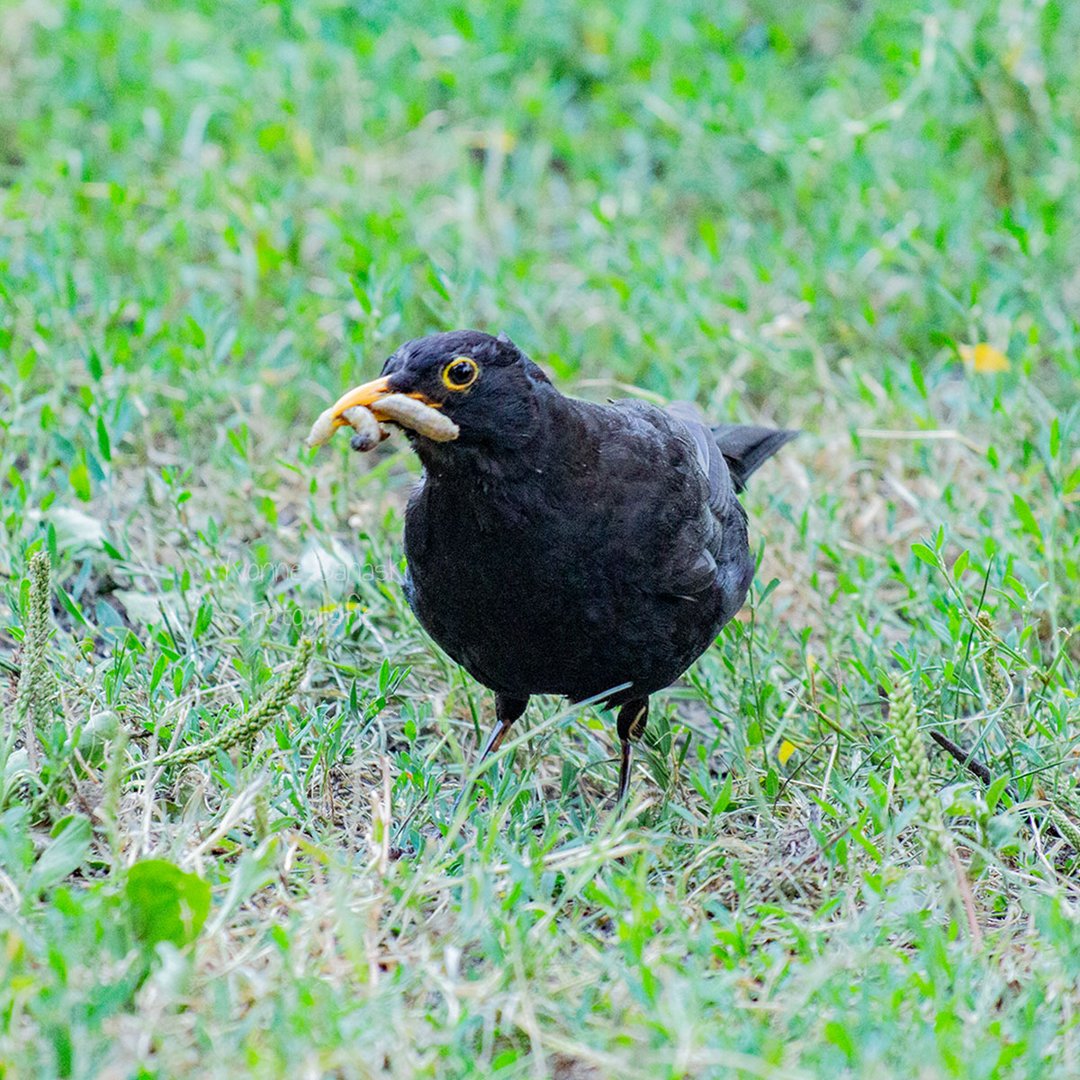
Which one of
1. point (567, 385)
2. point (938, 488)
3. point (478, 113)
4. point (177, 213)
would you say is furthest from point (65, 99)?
point (938, 488)

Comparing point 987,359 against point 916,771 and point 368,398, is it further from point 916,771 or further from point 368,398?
point 368,398

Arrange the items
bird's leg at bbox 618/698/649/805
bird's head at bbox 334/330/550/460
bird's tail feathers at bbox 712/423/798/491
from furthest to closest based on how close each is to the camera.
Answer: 1. bird's tail feathers at bbox 712/423/798/491
2. bird's leg at bbox 618/698/649/805
3. bird's head at bbox 334/330/550/460

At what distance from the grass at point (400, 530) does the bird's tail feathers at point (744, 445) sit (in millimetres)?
179

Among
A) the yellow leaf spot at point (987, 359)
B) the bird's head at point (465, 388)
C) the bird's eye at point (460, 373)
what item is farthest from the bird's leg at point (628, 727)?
the yellow leaf spot at point (987, 359)

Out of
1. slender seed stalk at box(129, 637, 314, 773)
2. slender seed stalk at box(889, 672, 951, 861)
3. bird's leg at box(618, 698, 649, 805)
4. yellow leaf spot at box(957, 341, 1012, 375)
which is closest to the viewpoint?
slender seed stalk at box(889, 672, 951, 861)

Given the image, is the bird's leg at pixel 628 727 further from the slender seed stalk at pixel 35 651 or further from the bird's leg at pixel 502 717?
the slender seed stalk at pixel 35 651

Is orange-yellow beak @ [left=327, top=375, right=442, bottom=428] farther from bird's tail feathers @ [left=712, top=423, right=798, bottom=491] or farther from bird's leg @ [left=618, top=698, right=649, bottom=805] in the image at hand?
bird's tail feathers @ [left=712, top=423, right=798, bottom=491]

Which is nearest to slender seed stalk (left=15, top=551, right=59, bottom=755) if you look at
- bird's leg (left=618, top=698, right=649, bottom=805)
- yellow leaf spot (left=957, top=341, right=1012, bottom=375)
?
bird's leg (left=618, top=698, right=649, bottom=805)

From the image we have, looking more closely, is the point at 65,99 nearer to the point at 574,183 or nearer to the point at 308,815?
the point at 574,183

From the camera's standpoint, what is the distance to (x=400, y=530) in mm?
4484

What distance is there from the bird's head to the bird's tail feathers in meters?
1.11

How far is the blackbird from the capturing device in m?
3.22

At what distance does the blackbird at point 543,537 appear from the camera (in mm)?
3223

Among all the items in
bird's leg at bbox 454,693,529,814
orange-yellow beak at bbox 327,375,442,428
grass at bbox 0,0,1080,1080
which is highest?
orange-yellow beak at bbox 327,375,442,428
